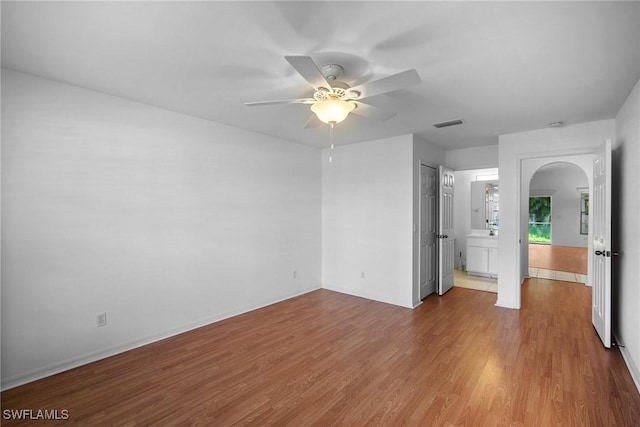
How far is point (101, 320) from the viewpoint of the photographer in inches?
110

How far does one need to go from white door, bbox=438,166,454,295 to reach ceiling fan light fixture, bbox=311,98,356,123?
3.17 meters

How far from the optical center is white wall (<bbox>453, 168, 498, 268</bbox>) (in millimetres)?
7152

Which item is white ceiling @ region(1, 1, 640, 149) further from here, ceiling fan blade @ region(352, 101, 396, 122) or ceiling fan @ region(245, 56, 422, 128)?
ceiling fan blade @ region(352, 101, 396, 122)

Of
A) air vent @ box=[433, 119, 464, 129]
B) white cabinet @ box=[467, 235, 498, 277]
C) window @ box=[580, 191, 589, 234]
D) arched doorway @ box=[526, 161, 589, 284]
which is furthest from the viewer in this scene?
window @ box=[580, 191, 589, 234]

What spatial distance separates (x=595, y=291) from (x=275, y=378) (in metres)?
3.81

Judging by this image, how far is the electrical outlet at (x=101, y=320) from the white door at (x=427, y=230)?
4.06 m

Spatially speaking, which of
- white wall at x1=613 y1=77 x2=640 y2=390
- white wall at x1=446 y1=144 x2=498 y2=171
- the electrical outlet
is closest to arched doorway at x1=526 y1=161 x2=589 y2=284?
white wall at x1=446 y1=144 x2=498 y2=171

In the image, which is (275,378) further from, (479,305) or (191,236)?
(479,305)

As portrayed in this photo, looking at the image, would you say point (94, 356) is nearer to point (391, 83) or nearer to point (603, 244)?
point (391, 83)

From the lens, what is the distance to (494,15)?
5.38 ft

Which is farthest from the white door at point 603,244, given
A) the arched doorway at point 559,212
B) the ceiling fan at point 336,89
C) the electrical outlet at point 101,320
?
the arched doorway at point 559,212

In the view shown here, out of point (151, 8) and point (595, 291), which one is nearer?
point (151, 8)

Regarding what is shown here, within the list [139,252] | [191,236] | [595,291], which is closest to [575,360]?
[595,291]

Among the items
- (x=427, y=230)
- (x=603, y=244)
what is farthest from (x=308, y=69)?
(x=427, y=230)
